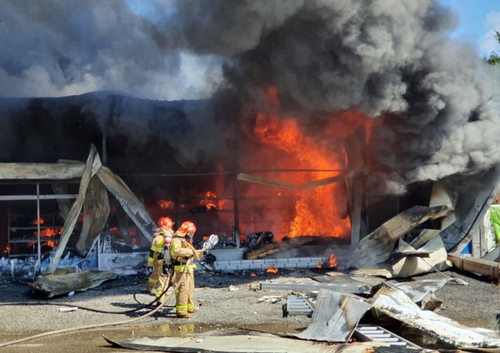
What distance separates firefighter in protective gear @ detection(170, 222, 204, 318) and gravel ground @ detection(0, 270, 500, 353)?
179mm

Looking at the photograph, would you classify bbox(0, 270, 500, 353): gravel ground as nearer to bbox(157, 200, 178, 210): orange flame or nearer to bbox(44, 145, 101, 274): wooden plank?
bbox(44, 145, 101, 274): wooden plank

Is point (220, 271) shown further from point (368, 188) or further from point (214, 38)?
point (214, 38)

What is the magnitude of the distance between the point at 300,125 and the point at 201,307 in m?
5.16

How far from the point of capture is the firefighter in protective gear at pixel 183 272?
336 inches

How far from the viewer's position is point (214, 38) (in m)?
11.9

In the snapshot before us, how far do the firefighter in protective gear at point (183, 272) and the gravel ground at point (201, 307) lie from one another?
0.18 m

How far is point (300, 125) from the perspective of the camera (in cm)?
1286

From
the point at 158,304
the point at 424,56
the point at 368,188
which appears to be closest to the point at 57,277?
the point at 158,304

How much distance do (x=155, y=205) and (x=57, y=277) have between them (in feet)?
11.8

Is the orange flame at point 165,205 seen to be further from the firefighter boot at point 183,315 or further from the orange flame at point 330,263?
the firefighter boot at point 183,315

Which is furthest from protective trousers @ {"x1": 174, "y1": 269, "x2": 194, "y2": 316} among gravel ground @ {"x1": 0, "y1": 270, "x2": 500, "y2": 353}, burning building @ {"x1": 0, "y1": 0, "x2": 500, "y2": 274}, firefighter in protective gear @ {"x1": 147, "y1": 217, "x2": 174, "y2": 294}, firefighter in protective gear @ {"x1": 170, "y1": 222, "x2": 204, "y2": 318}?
burning building @ {"x1": 0, "y1": 0, "x2": 500, "y2": 274}

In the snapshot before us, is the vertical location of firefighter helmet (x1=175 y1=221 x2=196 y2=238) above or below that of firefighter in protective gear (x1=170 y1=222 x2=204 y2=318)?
above

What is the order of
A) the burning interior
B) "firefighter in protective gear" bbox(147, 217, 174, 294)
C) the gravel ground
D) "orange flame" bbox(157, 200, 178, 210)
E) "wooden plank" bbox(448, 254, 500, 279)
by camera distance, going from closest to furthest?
the gravel ground → "firefighter in protective gear" bbox(147, 217, 174, 294) → "wooden plank" bbox(448, 254, 500, 279) → the burning interior → "orange flame" bbox(157, 200, 178, 210)

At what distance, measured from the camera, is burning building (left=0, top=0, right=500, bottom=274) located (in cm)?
1127
